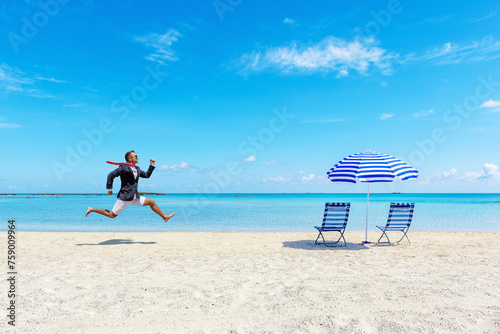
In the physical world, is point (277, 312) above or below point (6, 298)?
above

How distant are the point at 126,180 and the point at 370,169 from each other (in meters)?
5.35

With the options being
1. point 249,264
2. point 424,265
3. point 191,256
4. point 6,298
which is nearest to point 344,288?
point 249,264

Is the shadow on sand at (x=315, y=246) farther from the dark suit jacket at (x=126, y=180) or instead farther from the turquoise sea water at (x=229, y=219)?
the turquoise sea water at (x=229, y=219)

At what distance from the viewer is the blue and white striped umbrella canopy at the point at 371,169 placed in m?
6.60

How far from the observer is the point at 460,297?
3.52 metres

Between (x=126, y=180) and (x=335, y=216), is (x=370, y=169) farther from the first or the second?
(x=126, y=180)

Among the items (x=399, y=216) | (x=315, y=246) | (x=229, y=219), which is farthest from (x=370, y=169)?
(x=229, y=219)

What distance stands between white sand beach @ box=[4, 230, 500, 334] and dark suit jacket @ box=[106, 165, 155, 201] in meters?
1.21

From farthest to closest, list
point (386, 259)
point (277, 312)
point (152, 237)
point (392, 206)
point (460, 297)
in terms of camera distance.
→ point (152, 237) → point (392, 206) → point (386, 259) → point (460, 297) → point (277, 312)

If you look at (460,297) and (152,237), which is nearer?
(460,297)

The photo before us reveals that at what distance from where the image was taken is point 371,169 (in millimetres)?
6734

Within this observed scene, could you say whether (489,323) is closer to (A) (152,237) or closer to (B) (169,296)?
(B) (169,296)

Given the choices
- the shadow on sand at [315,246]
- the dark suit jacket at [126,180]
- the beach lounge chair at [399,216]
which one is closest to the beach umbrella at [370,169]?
the beach lounge chair at [399,216]

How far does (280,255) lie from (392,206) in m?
3.03
